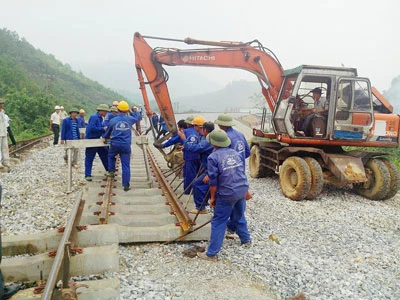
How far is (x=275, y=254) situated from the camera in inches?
164

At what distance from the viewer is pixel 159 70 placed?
8.19m

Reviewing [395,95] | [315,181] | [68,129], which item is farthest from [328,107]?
[395,95]

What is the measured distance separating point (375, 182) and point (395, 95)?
157ft

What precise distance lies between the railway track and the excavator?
2.67m

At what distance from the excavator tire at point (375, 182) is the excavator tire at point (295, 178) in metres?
1.58

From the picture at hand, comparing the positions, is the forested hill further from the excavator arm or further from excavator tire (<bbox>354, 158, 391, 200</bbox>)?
excavator tire (<bbox>354, 158, 391, 200</bbox>)

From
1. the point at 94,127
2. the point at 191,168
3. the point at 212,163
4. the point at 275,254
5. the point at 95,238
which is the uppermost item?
the point at 94,127

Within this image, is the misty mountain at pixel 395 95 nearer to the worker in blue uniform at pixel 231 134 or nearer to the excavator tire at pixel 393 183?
the excavator tire at pixel 393 183

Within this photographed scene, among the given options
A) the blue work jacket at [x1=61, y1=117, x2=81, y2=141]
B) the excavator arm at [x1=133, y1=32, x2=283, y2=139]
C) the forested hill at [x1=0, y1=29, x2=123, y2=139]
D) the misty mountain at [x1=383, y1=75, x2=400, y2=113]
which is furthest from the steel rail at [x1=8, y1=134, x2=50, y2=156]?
the misty mountain at [x1=383, y1=75, x2=400, y2=113]

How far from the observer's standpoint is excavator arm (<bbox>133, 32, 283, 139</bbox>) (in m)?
8.09

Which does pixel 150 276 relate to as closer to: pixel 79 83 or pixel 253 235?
pixel 253 235

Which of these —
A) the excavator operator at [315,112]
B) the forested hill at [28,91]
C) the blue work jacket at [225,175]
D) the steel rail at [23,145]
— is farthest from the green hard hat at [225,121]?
the forested hill at [28,91]

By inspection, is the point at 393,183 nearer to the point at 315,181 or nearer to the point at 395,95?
the point at 315,181

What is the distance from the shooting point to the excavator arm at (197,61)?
809cm
